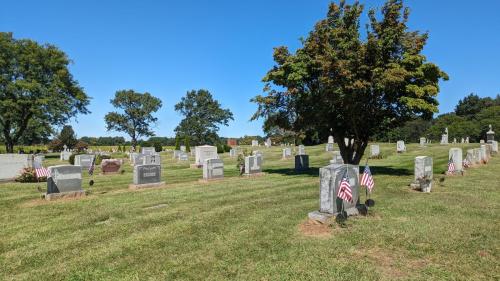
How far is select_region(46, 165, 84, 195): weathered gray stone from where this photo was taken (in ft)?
44.3

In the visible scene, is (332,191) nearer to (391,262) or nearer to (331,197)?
(331,197)

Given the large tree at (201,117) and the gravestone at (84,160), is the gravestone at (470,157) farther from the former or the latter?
the large tree at (201,117)

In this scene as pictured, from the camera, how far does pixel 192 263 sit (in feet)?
21.8

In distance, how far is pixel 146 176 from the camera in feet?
55.8

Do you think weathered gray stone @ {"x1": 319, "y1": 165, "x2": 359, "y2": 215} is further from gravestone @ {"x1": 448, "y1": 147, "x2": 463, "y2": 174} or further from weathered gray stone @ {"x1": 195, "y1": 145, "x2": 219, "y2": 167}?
weathered gray stone @ {"x1": 195, "y1": 145, "x2": 219, "y2": 167}

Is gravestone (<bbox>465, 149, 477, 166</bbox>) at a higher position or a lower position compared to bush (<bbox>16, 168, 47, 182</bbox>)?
higher

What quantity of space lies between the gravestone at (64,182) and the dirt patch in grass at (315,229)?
9505 mm

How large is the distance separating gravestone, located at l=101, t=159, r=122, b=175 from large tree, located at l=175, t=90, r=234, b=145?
54238 mm

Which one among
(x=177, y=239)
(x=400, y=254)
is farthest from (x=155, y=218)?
(x=400, y=254)

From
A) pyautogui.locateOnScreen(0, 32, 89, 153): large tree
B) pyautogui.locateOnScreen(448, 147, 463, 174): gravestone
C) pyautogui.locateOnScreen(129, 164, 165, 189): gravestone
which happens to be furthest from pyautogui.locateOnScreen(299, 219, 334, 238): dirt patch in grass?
pyautogui.locateOnScreen(0, 32, 89, 153): large tree

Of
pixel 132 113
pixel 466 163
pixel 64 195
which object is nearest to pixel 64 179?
pixel 64 195

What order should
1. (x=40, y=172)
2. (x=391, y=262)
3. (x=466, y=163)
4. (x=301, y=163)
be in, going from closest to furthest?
(x=391, y=262) → (x=40, y=172) → (x=466, y=163) → (x=301, y=163)

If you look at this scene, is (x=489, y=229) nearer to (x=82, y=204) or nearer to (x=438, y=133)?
(x=82, y=204)

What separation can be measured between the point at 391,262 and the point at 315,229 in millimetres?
2347
